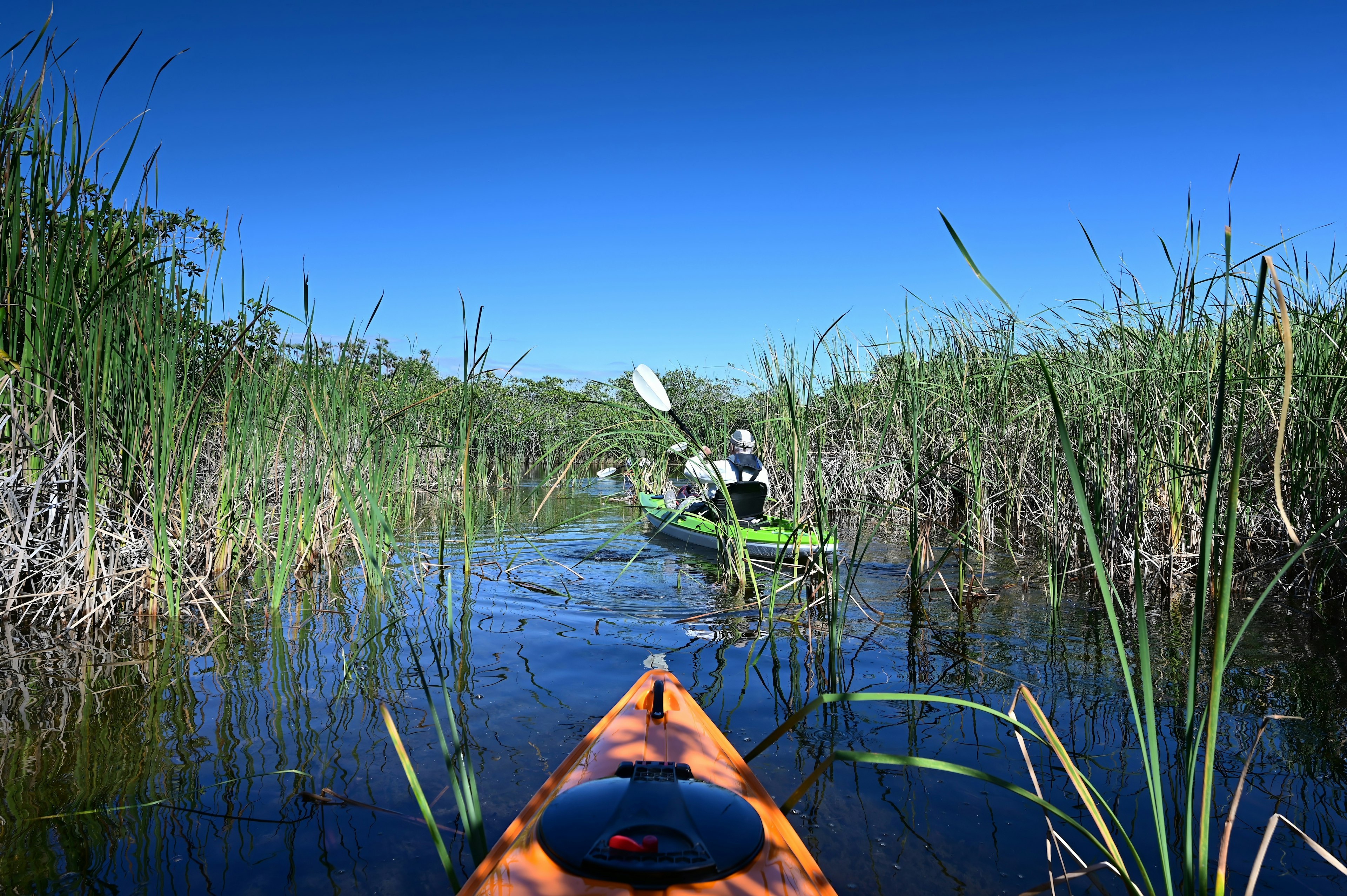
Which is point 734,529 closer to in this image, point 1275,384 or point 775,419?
point 775,419

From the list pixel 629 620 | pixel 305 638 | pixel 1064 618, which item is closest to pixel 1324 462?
pixel 1064 618

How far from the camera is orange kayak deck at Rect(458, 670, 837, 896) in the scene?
1.73 m

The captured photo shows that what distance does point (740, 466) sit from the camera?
7.68 metres

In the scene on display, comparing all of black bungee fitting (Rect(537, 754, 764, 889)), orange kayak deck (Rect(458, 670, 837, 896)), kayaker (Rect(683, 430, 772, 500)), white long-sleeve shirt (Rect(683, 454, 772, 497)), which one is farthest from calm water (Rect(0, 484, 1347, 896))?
kayaker (Rect(683, 430, 772, 500))

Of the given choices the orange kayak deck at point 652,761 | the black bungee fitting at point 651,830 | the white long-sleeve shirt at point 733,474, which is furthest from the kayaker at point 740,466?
the black bungee fitting at point 651,830

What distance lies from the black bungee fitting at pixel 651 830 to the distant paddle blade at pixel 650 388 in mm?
4601

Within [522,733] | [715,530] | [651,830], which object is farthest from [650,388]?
[651,830]

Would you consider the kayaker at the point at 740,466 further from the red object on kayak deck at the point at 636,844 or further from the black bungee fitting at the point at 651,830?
the red object on kayak deck at the point at 636,844

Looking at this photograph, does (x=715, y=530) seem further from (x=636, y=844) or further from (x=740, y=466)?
(x=636, y=844)

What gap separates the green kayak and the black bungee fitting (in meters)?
Result: 3.15

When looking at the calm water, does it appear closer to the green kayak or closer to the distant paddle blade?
the green kayak

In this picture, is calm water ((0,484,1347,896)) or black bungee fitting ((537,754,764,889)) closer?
black bungee fitting ((537,754,764,889))

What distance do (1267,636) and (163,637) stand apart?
603cm

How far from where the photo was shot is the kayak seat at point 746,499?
708 centimetres
